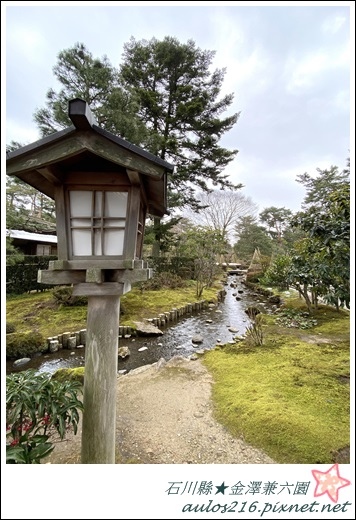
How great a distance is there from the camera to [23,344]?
5066mm

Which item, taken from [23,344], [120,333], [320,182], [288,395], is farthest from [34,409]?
[320,182]

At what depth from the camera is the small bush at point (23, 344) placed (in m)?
4.93

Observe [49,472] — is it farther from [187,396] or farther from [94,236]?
[187,396]

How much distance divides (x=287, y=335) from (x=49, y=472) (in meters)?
5.52

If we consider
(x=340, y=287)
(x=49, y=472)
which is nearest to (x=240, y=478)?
(x=49, y=472)

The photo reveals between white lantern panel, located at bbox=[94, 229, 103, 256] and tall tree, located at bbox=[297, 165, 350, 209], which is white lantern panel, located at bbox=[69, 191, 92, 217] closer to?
white lantern panel, located at bbox=[94, 229, 103, 256]

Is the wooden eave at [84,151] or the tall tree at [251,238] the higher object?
the tall tree at [251,238]

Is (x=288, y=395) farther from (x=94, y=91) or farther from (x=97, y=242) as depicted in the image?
(x=94, y=91)

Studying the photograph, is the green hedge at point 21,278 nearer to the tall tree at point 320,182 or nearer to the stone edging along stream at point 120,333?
the stone edging along stream at point 120,333

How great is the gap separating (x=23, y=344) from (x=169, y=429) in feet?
13.9

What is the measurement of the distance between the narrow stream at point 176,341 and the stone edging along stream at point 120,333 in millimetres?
176

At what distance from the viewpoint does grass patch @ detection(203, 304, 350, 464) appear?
226 centimetres

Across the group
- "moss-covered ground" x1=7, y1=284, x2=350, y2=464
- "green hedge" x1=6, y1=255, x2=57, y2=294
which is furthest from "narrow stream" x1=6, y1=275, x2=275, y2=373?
"green hedge" x1=6, y1=255, x2=57, y2=294

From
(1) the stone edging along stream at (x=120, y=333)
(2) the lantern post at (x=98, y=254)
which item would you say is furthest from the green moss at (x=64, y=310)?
(2) the lantern post at (x=98, y=254)
